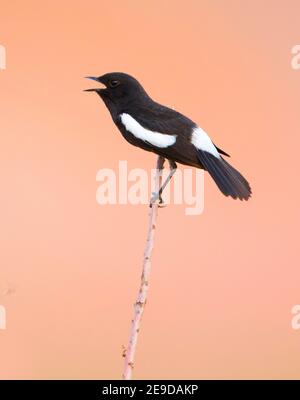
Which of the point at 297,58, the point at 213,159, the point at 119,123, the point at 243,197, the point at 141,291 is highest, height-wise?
the point at 297,58

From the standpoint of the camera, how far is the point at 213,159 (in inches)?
65.4

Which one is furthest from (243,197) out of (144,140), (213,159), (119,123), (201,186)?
(201,186)

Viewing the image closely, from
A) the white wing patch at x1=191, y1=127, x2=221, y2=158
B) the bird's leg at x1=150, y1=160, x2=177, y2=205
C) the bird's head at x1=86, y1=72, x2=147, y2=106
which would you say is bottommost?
the bird's leg at x1=150, y1=160, x2=177, y2=205

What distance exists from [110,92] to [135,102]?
0.30 ft

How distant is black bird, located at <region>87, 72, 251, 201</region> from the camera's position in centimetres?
161

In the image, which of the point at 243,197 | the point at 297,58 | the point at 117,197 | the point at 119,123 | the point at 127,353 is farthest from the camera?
the point at 297,58

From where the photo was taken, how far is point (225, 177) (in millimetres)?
1624

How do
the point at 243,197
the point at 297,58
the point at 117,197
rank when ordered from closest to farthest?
the point at 243,197
the point at 117,197
the point at 297,58

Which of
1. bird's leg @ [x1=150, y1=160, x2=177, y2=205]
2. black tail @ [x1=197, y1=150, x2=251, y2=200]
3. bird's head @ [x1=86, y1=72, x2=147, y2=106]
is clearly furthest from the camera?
bird's head @ [x1=86, y1=72, x2=147, y2=106]

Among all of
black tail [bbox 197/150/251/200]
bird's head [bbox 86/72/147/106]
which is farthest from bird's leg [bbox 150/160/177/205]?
bird's head [bbox 86/72/147/106]

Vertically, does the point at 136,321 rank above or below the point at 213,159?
below

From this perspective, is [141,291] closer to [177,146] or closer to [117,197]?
[177,146]

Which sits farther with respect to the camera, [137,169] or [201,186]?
[137,169]

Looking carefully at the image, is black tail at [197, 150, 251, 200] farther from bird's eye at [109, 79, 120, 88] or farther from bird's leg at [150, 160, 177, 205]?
bird's eye at [109, 79, 120, 88]
